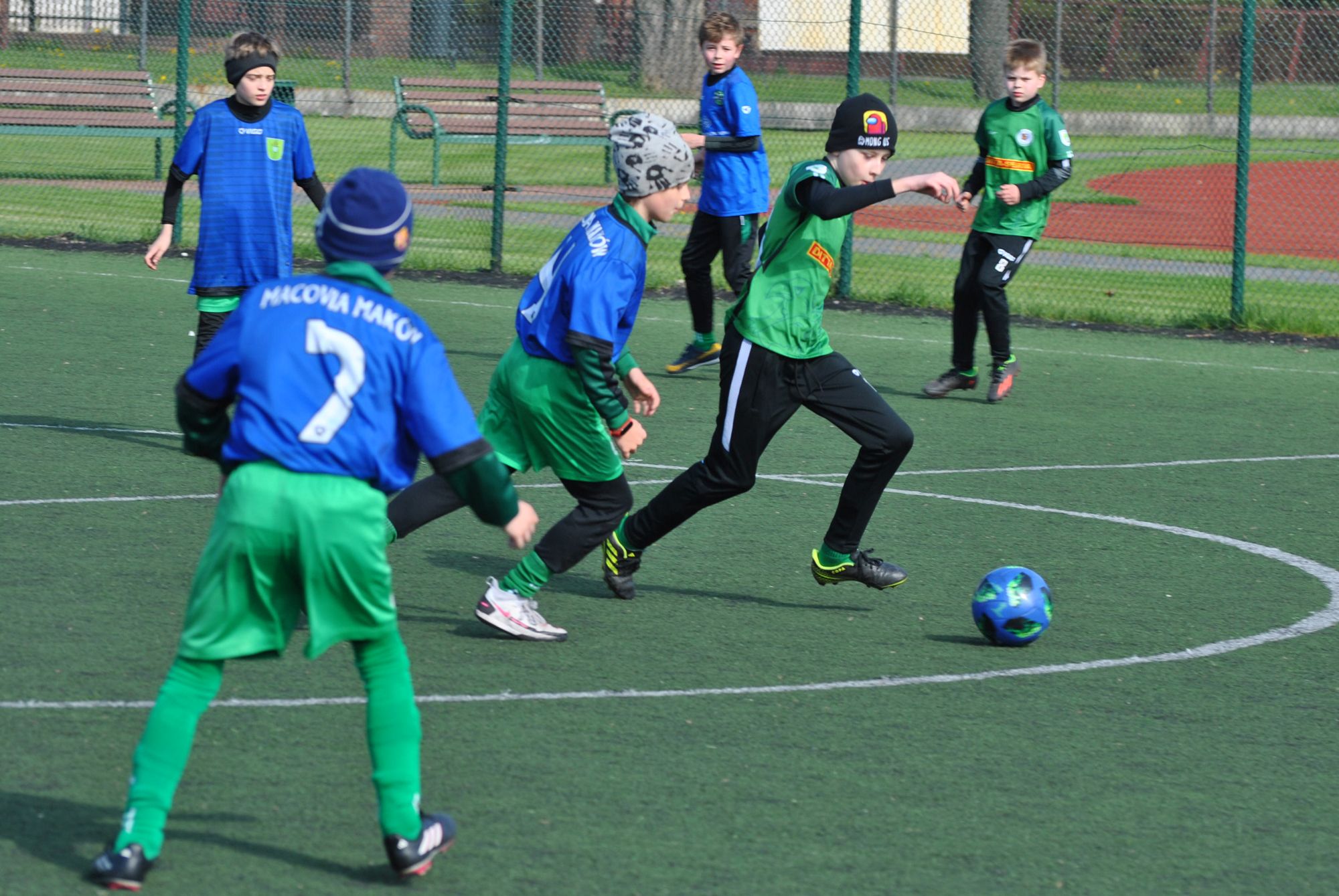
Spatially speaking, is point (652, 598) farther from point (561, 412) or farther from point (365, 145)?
point (365, 145)

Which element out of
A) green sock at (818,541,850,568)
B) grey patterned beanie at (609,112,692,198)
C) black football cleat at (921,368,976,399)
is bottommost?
green sock at (818,541,850,568)

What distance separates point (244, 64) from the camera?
8.18 metres

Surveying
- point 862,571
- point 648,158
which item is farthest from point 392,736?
point 862,571

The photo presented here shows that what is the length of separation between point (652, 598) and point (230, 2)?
1443 cm

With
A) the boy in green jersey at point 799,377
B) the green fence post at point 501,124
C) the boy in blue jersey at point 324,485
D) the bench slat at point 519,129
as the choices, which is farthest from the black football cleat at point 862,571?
the bench slat at point 519,129

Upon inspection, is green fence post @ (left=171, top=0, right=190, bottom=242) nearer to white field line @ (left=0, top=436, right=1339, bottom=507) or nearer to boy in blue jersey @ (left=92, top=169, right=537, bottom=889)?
white field line @ (left=0, top=436, right=1339, bottom=507)

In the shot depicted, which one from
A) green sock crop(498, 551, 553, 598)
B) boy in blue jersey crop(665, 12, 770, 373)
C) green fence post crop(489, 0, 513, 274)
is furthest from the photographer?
green fence post crop(489, 0, 513, 274)

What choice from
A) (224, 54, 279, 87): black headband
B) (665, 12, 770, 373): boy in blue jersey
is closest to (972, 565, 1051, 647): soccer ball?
(224, 54, 279, 87): black headband

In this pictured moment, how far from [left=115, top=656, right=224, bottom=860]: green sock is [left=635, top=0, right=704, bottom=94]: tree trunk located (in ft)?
53.3

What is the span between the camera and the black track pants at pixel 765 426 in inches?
263

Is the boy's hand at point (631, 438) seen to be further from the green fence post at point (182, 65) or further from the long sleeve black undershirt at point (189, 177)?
the green fence post at point (182, 65)

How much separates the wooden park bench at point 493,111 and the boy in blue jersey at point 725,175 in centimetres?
777

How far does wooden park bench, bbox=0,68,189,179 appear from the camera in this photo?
1934cm

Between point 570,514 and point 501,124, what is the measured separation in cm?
1052
